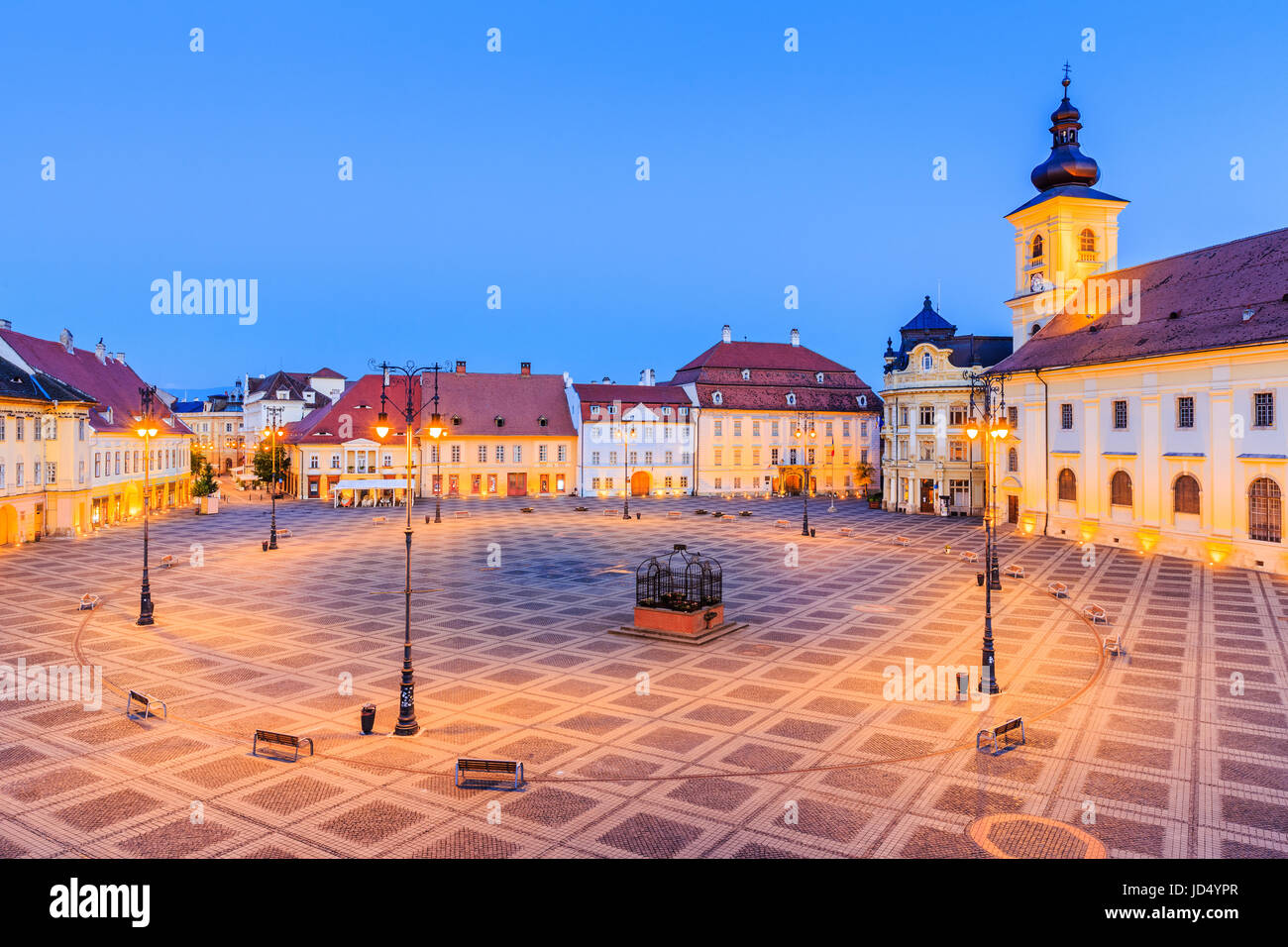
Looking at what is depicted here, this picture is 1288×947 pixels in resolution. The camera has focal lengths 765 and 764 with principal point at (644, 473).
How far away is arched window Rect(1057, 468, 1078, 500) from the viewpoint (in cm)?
4756

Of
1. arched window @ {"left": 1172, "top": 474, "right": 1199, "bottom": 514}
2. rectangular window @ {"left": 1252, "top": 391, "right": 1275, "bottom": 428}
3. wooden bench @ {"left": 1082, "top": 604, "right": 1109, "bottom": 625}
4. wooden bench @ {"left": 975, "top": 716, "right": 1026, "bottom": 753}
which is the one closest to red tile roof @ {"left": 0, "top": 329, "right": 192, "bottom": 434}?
wooden bench @ {"left": 975, "top": 716, "right": 1026, "bottom": 753}

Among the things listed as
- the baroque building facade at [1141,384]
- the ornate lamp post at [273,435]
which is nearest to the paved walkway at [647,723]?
the baroque building facade at [1141,384]

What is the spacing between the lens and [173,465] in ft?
239

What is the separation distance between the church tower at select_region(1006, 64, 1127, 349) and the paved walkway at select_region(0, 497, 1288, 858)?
29.1m

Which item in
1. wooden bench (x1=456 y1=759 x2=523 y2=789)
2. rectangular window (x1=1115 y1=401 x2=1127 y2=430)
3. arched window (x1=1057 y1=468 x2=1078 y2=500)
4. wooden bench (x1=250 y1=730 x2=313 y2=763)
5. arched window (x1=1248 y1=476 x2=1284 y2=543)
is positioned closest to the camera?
wooden bench (x1=456 y1=759 x2=523 y2=789)

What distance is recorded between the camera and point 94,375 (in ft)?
207

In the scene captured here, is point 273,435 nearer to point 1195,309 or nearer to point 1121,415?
point 1121,415

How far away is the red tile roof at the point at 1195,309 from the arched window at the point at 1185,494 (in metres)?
6.72

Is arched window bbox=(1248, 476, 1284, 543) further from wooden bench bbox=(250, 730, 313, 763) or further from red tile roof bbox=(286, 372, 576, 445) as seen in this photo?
red tile roof bbox=(286, 372, 576, 445)

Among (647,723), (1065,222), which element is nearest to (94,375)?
(647,723)

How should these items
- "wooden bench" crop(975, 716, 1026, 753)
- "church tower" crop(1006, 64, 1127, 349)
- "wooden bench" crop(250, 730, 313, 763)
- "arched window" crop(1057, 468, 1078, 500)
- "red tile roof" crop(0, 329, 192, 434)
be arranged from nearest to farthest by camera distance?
1. "wooden bench" crop(250, 730, 313, 763)
2. "wooden bench" crop(975, 716, 1026, 753)
3. "arched window" crop(1057, 468, 1078, 500)
4. "red tile roof" crop(0, 329, 192, 434)
5. "church tower" crop(1006, 64, 1127, 349)

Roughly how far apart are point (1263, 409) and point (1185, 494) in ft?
18.7
